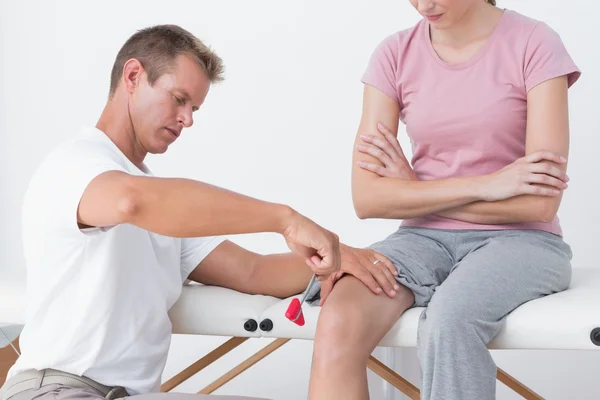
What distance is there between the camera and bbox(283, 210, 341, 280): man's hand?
1.54 meters

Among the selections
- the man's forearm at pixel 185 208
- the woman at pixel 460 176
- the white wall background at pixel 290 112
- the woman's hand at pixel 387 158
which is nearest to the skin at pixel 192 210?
the man's forearm at pixel 185 208

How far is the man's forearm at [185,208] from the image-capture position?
4.86ft

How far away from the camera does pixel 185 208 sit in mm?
1486

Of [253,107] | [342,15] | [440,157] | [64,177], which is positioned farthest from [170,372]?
[64,177]

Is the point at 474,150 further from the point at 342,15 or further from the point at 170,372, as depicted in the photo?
the point at 170,372

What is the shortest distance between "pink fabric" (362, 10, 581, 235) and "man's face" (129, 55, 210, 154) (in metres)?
0.43

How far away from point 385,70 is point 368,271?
513 millimetres

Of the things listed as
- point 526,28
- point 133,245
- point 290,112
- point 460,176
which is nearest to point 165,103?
point 133,245

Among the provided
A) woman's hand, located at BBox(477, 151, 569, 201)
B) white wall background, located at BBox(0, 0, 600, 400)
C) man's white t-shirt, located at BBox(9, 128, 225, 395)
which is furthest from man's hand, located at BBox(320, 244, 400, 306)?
white wall background, located at BBox(0, 0, 600, 400)

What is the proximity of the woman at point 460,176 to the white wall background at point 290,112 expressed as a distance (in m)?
1.29

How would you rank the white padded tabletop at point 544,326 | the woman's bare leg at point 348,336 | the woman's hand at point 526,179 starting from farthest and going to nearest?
the woman's hand at point 526,179, the white padded tabletop at point 544,326, the woman's bare leg at point 348,336

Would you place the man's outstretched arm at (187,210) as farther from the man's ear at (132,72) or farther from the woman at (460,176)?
the man's ear at (132,72)

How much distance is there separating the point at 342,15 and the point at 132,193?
89.4 inches

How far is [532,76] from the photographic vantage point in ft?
6.58
